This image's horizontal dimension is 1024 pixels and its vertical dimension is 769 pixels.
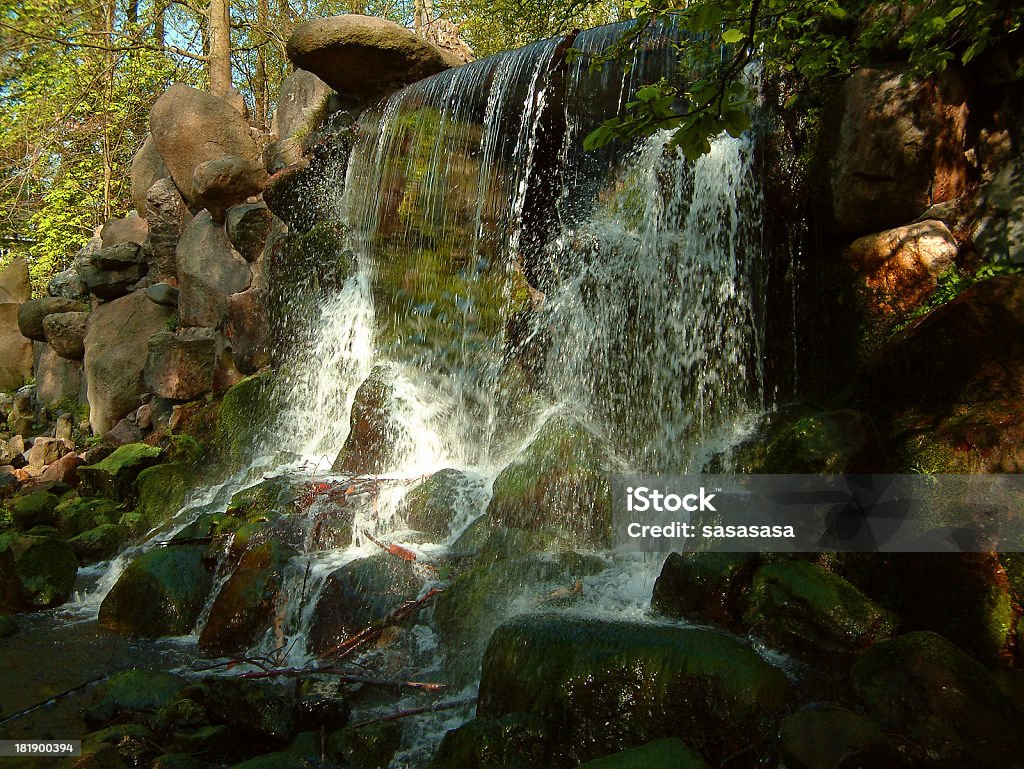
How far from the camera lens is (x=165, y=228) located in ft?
42.3

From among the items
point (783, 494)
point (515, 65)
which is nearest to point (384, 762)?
point (783, 494)

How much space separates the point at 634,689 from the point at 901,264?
14.0ft

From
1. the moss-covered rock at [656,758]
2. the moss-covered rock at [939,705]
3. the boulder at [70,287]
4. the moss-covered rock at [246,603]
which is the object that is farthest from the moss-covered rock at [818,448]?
the boulder at [70,287]

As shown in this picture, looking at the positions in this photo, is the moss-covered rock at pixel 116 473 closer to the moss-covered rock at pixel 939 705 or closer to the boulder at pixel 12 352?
the boulder at pixel 12 352

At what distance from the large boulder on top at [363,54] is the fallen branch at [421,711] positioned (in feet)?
30.2

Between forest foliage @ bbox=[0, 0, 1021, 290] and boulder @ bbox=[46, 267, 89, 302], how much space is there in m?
1.96

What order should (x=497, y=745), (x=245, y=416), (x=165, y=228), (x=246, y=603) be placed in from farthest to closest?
(x=165, y=228) → (x=245, y=416) → (x=246, y=603) → (x=497, y=745)

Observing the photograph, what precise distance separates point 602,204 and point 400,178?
2.79 m

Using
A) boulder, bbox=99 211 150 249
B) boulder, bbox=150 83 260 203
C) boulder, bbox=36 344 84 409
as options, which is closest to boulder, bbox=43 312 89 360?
boulder, bbox=36 344 84 409

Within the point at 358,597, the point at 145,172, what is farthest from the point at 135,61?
the point at 358,597

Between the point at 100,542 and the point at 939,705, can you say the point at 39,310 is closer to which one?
the point at 100,542

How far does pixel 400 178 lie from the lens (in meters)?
9.80

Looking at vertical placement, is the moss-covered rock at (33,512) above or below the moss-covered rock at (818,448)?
below

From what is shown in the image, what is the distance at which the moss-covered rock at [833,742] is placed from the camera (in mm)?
2910
